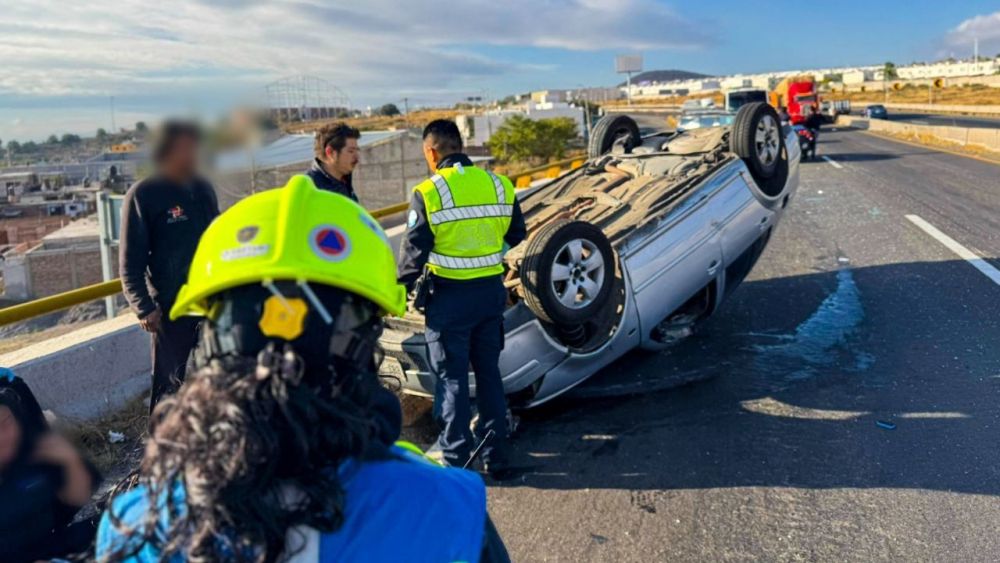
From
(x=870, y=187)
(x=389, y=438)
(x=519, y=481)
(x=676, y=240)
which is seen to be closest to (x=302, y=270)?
(x=389, y=438)

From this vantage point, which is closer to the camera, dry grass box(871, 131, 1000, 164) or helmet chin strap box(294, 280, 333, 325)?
helmet chin strap box(294, 280, 333, 325)

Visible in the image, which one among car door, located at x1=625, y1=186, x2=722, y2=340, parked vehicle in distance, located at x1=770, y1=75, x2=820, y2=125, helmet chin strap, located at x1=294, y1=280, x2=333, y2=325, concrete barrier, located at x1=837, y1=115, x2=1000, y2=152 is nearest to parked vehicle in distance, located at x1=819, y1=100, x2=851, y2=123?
concrete barrier, located at x1=837, y1=115, x2=1000, y2=152

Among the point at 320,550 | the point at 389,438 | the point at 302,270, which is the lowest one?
the point at 320,550

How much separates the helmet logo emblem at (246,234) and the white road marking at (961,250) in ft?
25.8

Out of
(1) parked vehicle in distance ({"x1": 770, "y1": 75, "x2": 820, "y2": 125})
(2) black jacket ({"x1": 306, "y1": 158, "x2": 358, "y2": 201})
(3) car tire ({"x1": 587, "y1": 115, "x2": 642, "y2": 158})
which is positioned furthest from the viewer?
(1) parked vehicle in distance ({"x1": 770, "y1": 75, "x2": 820, "y2": 125})

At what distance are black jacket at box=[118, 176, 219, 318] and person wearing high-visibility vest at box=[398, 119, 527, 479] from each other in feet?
3.60

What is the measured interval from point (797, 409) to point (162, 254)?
12.4 ft

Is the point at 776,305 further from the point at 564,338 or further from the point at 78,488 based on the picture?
the point at 78,488

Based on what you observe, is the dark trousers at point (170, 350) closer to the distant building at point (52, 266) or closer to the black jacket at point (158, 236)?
the black jacket at point (158, 236)

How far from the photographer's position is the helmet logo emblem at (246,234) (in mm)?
1160

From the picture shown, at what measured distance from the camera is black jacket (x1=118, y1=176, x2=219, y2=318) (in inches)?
156

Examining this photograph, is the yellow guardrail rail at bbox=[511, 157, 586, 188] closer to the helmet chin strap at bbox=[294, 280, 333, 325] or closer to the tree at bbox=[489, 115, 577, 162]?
the helmet chin strap at bbox=[294, 280, 333, 325]

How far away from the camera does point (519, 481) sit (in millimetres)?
4125

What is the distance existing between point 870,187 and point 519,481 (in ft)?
43.9
